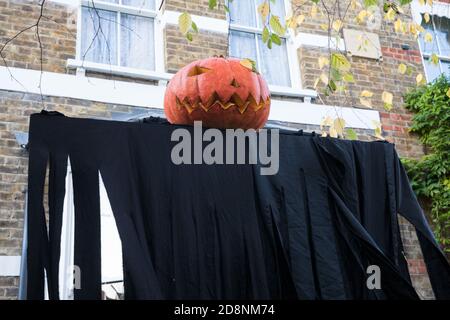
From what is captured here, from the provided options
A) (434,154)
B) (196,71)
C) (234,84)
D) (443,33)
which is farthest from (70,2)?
(443,33)

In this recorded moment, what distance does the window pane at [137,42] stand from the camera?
5.68m

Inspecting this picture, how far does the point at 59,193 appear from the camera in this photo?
86.0 inches

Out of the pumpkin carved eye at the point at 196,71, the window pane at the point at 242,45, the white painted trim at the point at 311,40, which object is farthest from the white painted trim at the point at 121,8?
the pumpkin carved eye at the point at 196,71

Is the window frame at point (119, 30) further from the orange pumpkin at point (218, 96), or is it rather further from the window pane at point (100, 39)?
the orange pumpkin at point (218, 96)

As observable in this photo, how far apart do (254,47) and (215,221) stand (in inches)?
173

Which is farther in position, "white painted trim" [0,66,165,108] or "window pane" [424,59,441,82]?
"window pane" [424,59,441,82]

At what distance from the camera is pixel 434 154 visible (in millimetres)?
6000

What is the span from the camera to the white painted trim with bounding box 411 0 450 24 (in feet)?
23.8

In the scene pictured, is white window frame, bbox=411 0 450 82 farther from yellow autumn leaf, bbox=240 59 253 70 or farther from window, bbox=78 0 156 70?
yellow autumn leaf, bbox=240 59 253 70

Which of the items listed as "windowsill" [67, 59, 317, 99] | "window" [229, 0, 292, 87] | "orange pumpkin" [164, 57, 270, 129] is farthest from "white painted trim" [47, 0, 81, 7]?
"orange pumpkin" [164, 57, 270, 129]

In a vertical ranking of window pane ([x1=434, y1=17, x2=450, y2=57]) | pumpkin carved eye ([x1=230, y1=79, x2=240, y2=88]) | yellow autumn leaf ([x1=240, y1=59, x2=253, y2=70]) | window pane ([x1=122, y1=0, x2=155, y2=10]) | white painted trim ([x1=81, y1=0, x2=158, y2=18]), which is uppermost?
window pane ([x1=434, y1=17, x2=450, y2=57])

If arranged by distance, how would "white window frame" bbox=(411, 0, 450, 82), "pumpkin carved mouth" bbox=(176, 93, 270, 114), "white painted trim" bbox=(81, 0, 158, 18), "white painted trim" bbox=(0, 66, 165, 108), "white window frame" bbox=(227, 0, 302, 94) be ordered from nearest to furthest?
"pumpkin carved mouth" bbox=(176, 93, 270, 114)
"white painted trim" bbox=(0, 66, 165, 108)
"white painted trim" bbox=(81, 0, 158, 18)
"white window frame" bbox=(227, 0, 302, 94)
"white window frame" bbox=(411, 0, 450, 82)

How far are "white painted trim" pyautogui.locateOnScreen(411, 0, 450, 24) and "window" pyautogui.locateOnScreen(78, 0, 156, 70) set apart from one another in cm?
379
